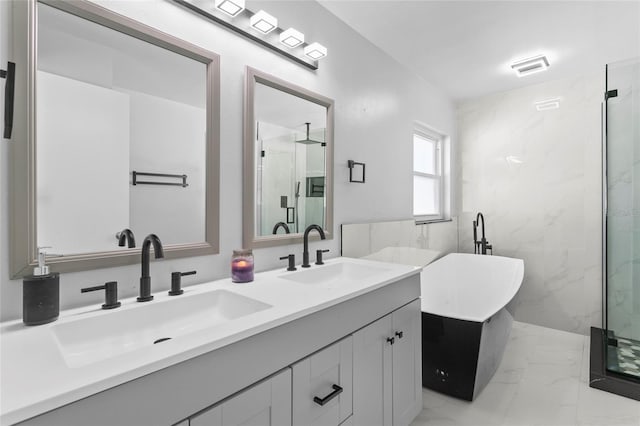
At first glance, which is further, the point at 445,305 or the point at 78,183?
the point at 445,305

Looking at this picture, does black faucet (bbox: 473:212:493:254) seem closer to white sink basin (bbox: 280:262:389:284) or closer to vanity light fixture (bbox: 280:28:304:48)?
white sink basin (bbox: 280:262:389:284)

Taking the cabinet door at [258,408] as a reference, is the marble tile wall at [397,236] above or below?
above

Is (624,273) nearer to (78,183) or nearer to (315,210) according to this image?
(315,210)

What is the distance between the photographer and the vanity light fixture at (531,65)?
268cm

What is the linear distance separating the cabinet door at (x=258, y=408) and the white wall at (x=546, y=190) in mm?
2646

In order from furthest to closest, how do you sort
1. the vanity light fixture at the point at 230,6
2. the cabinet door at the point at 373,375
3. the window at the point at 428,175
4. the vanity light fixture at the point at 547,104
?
the window at the point at 428,175, the vanity light fixture at the point at 547,104, the vanity light fixture at the point at 230,6, the cabinet door at the point at 373,375

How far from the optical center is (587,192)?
3.02 m

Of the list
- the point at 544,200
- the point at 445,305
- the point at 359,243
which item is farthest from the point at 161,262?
the point at 544,200

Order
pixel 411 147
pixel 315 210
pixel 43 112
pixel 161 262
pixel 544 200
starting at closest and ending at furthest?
pixel 43 112 < pixel 161 262 < pixel 315 210 < pixel 411 147 < pixel 544 200

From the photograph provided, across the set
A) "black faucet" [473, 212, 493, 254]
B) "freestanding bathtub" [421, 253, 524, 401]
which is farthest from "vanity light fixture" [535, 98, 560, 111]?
"freestanding bathtub" [421, 253, 524, 401]

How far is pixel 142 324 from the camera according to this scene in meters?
1.07

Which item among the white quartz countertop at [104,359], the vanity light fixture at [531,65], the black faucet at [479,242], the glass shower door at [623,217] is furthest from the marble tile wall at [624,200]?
the white quartz countertop at [104,359]

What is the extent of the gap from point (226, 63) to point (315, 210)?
940 mm

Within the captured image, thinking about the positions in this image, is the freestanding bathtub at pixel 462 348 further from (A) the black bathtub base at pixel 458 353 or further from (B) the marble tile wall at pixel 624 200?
(B) the marble tile wall at pixel 624 200
